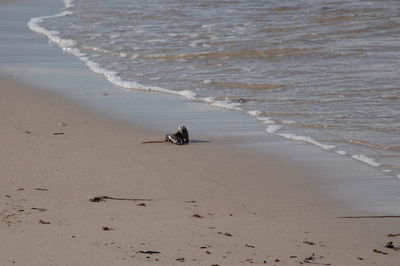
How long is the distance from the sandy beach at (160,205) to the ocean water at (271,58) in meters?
0.84

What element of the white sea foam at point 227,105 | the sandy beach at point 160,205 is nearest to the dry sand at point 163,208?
the sandy beach at point 160,205

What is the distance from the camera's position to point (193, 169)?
523 centimetres

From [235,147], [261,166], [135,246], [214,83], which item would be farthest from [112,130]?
[135,246]

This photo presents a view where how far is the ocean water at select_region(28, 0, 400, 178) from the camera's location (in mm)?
6559

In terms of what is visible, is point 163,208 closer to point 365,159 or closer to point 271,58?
point 365,159

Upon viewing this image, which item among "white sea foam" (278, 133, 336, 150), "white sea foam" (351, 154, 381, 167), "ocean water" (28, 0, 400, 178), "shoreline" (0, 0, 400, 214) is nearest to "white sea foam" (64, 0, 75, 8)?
"ocean water" (28, 0, 400, 178)

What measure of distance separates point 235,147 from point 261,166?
54 cm

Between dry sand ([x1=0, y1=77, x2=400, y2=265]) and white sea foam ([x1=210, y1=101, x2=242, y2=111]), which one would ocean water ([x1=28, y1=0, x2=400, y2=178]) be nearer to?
white sea foam ([x1=210, y1=101, x2=242, y2=111])

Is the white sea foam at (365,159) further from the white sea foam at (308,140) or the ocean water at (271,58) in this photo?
the white sea foam at (308,140)

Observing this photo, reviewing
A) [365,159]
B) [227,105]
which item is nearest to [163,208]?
[365,159]

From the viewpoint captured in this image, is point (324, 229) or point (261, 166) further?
point (261, 166)

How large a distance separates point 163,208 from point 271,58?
228 inches

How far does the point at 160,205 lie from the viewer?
14.5 ft

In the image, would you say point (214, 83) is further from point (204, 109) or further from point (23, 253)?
point (23, 253)
